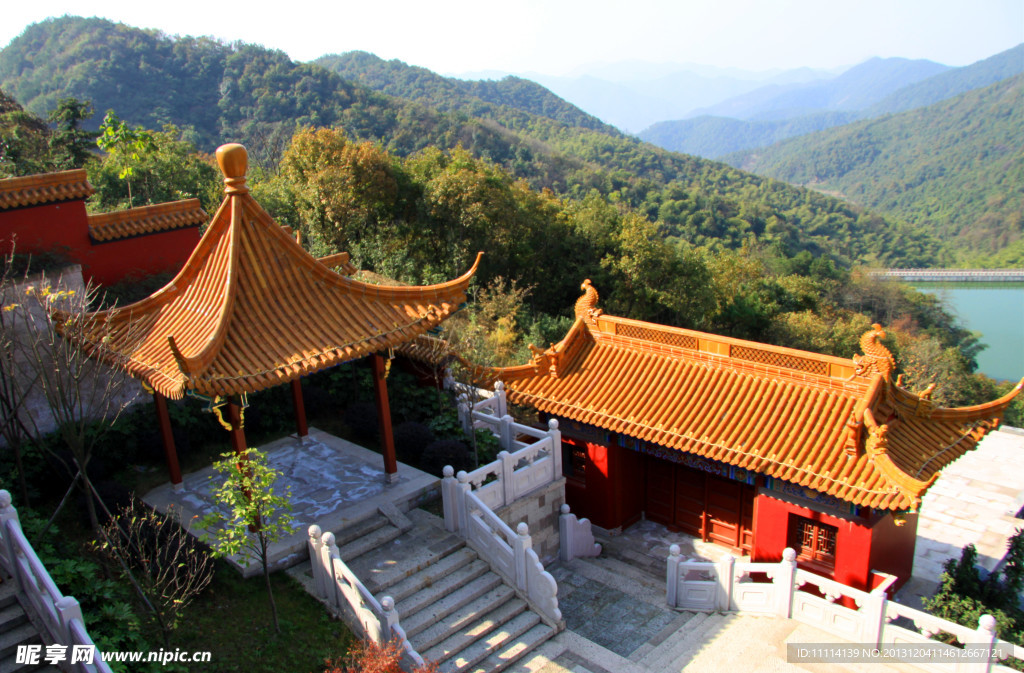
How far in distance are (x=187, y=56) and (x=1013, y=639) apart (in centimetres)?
6413

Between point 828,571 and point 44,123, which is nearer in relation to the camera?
point 828,571

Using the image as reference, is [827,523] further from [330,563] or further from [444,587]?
[330,563]

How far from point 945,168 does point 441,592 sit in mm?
137232

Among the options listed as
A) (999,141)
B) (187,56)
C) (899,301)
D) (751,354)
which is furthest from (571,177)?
(999,141)

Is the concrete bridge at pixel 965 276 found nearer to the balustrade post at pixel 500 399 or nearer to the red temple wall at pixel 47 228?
the balustrade post at pixel 500 399

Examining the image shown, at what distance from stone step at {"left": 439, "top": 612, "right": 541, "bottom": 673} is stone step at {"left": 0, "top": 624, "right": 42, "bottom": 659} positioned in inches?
164

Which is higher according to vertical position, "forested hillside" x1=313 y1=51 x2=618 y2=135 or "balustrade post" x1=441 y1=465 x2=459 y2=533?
"forested hillside" x1=313 y1=51 x2=618 y2=135

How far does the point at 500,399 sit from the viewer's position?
42.3 ft

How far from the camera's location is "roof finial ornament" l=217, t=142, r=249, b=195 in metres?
8.91

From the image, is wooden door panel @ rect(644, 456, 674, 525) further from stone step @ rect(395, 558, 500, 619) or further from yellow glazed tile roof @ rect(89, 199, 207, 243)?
yellow glazed tile roof @ rect(89, 199, 207, 243)

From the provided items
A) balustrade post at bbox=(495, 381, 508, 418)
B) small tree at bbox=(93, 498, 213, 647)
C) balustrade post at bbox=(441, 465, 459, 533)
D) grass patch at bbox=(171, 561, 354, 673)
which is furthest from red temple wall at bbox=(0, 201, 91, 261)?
balustrade post at bbox=(441, 465, 459, 533)

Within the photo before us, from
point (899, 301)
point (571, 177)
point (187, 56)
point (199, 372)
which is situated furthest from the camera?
point (571, 177)

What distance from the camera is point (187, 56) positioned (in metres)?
57.3

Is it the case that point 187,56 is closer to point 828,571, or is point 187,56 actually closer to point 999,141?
point 828,571
